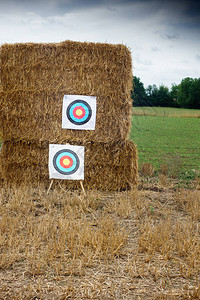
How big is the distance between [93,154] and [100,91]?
127 cm

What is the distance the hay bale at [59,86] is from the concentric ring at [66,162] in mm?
285

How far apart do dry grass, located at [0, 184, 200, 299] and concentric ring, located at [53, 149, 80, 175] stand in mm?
1456

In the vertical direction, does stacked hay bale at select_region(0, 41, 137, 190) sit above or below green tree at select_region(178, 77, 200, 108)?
below

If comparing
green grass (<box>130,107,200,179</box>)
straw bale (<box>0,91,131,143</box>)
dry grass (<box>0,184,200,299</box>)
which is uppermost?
straw bale (<box>0,91,131,143</box>)

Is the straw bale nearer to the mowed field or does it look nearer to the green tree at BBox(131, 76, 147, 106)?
the green tree at BBox(131, 76, 147, 106)

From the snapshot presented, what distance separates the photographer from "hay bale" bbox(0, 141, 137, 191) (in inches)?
269

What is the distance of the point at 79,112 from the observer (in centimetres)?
674

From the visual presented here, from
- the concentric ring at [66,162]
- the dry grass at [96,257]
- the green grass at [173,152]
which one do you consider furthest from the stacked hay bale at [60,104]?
the green grass at [173,152]

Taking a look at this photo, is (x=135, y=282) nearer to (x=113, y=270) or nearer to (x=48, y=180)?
(x=113, y=270)

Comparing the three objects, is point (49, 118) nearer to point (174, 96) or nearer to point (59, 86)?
point (59, 86)

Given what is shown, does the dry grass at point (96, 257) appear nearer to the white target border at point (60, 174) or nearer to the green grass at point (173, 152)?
the white target border at point (60, 174)

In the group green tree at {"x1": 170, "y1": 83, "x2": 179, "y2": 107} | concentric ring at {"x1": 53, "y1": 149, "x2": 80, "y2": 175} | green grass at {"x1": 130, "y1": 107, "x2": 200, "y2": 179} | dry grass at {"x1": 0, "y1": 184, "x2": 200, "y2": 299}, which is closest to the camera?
dry grass at {"x1": 0, "y1": 184, "x2": 200, "y2": 299}

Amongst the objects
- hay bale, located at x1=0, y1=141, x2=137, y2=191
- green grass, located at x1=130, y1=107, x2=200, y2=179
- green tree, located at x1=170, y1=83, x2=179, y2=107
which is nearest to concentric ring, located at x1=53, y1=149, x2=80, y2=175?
hay bale, located at x1=0, y1=141, x2=137, y2=191

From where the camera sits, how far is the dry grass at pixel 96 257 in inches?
124
